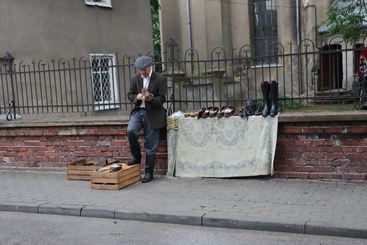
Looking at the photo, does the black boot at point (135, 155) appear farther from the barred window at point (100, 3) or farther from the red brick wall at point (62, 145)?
the barred window at point (100, 3)

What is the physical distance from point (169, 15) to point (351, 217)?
16643 mm

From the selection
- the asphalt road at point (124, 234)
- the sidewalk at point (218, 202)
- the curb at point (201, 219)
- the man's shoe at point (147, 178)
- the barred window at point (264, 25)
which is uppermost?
the barred window at point (264, 25)

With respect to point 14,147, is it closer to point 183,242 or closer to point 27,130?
point 27,130

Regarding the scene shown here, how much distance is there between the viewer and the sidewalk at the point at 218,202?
235 inches

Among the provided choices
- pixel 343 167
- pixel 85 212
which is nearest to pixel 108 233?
pixel 85 212

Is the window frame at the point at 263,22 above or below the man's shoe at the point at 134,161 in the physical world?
above

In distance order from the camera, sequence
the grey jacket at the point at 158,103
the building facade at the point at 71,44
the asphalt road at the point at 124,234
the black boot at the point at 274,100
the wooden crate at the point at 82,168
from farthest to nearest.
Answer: the building facade at the point at 71,44 → the wooden crate at the point at 82,168 → the grey jacket at the point at 158,103 → the black boot at the point at 274,100 → the asphalt road at the point at 124,234

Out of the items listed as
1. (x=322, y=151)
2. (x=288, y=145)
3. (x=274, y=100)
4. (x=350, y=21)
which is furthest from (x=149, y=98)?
(x=350, y=21)

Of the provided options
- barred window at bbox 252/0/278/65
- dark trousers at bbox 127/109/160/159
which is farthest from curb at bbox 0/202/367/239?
barred window at bbox 252/0/278/65

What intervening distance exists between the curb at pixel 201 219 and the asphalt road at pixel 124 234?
68mm

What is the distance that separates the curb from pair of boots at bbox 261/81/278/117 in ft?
7.14

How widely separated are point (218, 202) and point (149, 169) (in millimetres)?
1740

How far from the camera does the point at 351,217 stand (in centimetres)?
595

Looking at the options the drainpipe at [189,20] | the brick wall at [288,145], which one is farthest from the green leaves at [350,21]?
the drainpipe at [189,20]
